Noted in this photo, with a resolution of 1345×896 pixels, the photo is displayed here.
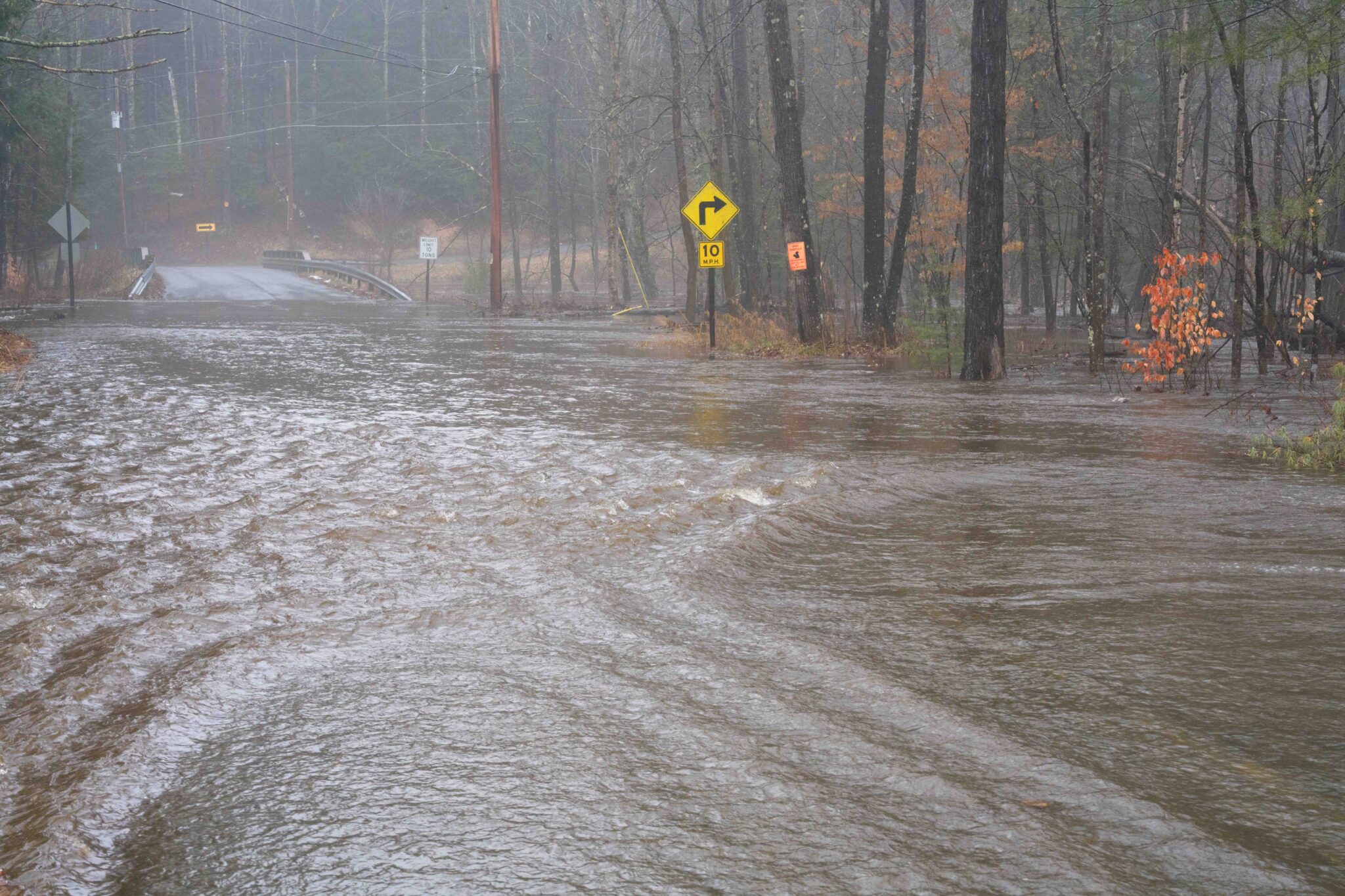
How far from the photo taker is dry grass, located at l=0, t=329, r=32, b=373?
19.1 m

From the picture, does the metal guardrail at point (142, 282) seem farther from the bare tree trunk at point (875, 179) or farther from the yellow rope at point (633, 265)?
the bare tree trunk at point (875, 179)

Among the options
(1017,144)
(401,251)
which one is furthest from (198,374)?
(401,251)

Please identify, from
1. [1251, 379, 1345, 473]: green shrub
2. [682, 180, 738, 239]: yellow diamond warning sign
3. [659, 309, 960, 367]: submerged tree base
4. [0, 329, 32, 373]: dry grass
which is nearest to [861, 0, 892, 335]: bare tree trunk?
[659, 309, 960, 367]: submerged tree base

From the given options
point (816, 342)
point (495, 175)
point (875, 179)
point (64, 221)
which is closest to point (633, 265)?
point (495, 175)

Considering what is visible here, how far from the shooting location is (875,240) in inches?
1021

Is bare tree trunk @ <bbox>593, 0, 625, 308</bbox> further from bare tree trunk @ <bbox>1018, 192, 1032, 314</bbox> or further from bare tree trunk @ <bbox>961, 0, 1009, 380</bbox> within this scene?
bare tree trunk @ <bbox>961, 0, 1009, 380</bbox>

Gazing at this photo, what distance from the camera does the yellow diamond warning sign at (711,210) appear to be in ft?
73.9

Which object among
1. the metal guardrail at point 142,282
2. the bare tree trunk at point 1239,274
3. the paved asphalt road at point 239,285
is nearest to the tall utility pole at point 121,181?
the paved asphalt road at point 239,285

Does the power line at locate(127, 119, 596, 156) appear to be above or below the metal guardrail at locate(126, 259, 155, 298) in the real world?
above

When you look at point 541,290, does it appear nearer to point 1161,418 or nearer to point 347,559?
point 1161,418

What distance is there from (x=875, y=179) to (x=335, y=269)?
42.7m

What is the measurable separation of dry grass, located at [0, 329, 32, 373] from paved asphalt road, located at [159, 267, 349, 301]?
26.5m

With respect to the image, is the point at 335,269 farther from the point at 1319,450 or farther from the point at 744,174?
the point at 1319,450

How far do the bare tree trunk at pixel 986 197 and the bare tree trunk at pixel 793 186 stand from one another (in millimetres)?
6118
